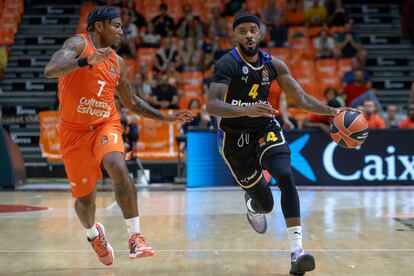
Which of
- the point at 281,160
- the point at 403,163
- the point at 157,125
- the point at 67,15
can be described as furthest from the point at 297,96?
the point at 67,15


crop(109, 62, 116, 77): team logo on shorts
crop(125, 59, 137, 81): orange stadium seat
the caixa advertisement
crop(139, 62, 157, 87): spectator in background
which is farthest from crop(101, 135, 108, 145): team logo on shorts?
crop(125, 59, 137, 81): orange stadium seat

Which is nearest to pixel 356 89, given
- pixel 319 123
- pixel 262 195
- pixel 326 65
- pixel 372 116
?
pixel 372 116

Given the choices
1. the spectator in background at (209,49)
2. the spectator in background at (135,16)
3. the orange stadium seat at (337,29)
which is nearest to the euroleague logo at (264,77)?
the spectator in background at (209,49)

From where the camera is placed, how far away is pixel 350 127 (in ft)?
21.8

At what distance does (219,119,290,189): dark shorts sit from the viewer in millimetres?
6363

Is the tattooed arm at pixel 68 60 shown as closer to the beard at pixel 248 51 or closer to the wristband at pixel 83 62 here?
the wristband at pixel 83 62

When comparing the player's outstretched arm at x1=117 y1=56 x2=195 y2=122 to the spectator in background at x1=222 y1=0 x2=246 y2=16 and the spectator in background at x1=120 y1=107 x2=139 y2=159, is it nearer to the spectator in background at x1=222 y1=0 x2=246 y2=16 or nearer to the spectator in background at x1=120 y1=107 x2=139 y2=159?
the spectator in background at x1=120 y1=107 x2=139 y2=159

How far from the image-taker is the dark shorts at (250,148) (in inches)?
251

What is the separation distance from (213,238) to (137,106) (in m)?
1.78

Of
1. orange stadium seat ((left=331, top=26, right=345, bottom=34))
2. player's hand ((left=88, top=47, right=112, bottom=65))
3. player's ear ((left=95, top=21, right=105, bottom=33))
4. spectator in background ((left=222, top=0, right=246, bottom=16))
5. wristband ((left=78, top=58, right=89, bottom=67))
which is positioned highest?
spectator in background ((left=222, top=0, right=246, bottom=16))

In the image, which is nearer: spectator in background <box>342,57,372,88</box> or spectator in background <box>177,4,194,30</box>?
spectator in background <box>342,57,372,88</box>

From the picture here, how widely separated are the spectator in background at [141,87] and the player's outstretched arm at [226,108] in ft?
34.3

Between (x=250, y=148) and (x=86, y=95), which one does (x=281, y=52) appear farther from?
(x=86, y=95)

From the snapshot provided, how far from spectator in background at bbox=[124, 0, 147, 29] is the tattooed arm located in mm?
14137
